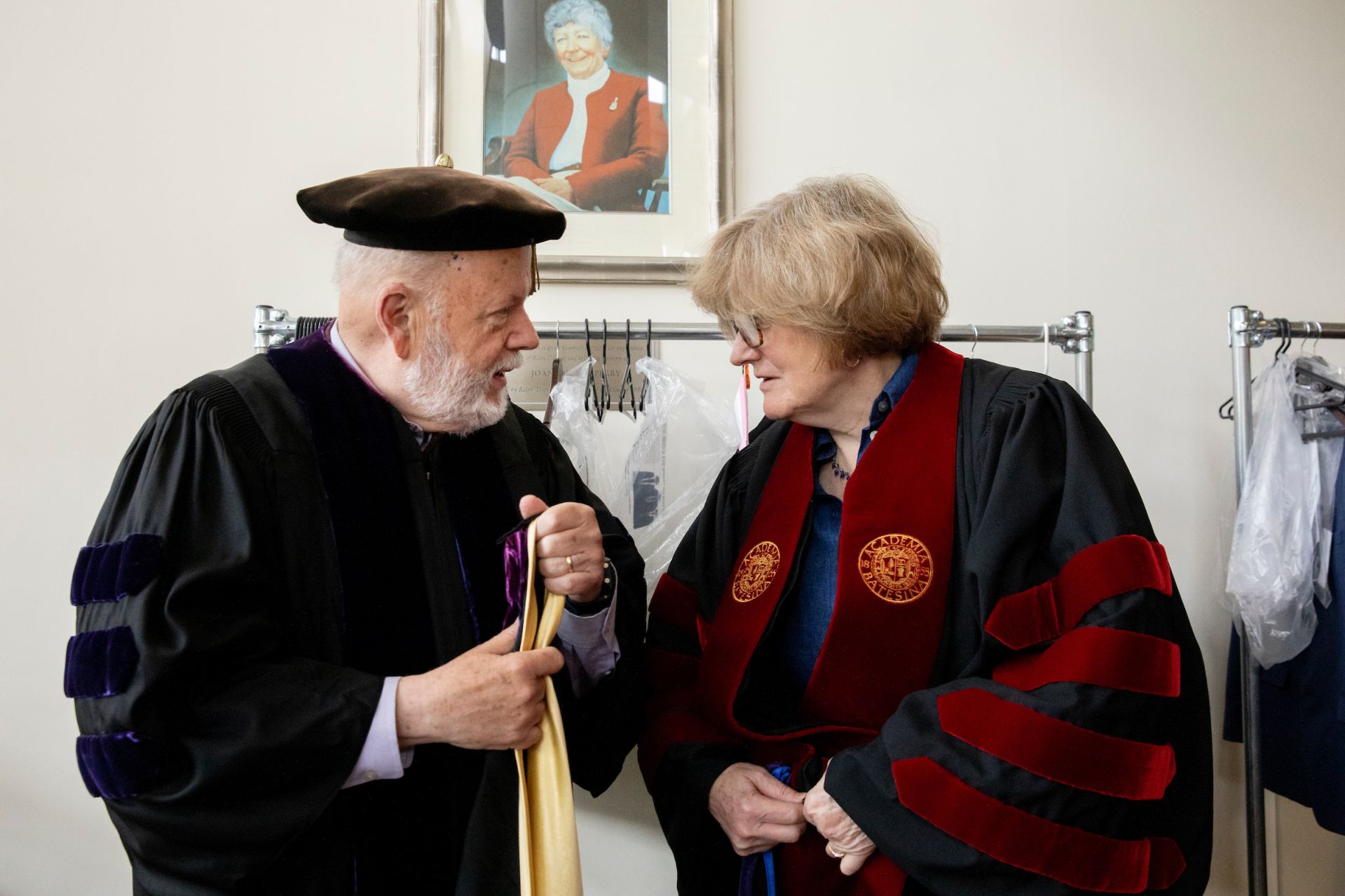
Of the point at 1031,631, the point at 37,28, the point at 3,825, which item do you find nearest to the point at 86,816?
the point at 3,825

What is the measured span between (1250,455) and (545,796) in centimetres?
179

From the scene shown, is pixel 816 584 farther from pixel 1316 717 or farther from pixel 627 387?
pixel 1316 717

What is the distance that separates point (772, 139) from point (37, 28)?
6.03ft

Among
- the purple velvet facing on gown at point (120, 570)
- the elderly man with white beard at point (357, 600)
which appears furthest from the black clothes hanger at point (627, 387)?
the purple velvet facing on gown at point (120, 570)

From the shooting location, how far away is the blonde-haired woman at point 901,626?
1304 millimetres

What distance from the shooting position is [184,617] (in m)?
1.23

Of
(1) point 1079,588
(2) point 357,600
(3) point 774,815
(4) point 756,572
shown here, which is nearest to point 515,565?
(2) point 357,600

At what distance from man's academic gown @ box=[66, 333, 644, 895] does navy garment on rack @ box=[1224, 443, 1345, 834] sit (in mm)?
1544

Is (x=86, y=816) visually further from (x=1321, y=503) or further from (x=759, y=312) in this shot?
(x=1321, y=503)

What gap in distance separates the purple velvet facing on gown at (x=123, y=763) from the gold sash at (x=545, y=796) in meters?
0.47

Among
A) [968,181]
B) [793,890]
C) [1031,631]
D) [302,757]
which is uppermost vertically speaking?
[968,181]

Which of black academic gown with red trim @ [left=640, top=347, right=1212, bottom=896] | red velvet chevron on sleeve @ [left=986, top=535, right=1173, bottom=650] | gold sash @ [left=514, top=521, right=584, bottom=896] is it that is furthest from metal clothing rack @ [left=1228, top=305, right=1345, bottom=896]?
gold sash @ [left=514, top=521, right=584, bottom=896]

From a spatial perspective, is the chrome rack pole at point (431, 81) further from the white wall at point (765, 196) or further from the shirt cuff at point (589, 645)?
the shirt cuff at point (589, 645)

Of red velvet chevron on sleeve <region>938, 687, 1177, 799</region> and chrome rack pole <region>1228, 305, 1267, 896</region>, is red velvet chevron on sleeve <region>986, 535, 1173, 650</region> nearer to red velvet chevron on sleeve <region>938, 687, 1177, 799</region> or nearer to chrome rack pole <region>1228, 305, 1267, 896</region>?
red velvet chevron on sleeve <region>938, 687, 1177, 799</region>
